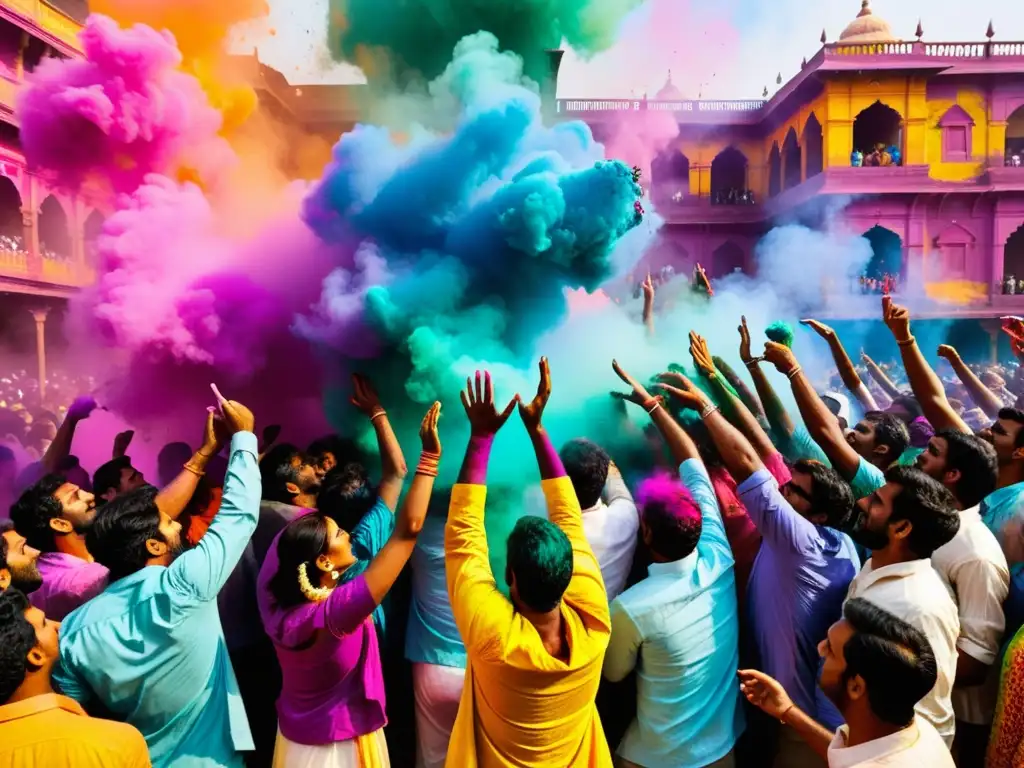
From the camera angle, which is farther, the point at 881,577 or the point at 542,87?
the point at 542,87

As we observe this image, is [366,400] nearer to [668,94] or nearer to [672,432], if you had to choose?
[672,432]

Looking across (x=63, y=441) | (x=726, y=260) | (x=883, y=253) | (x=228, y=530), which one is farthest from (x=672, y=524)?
(x=883, y=253)

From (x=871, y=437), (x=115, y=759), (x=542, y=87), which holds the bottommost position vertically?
(x=115, y=759)

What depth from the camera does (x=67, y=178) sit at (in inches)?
190

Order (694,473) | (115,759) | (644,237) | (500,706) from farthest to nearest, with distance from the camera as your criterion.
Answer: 1. (644,237)
2. (694,473)
3. (500,706)
4. (115,759)

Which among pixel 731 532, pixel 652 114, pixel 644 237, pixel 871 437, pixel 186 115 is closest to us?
pixel 731 532

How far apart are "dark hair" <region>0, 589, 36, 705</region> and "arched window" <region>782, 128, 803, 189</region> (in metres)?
7.25

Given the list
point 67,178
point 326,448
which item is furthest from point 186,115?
point 326,448

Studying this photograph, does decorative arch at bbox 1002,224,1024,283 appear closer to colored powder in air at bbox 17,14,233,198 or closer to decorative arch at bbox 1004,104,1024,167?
decorative arch at bbox 1004,104,1024,167

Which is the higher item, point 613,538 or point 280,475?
point 280,475

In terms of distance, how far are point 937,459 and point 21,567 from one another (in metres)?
3.48

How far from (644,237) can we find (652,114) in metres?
1.41

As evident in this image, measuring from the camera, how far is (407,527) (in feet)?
8.34

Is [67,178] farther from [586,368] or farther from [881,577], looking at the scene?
[881,577]
